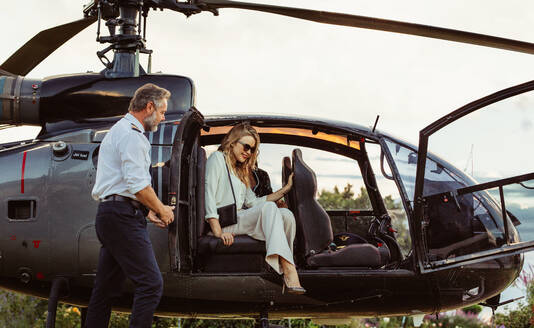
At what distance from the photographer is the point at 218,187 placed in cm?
459

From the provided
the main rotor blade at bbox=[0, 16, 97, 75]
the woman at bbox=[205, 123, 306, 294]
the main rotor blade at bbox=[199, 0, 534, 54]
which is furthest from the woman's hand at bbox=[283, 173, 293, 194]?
the main rotor blade at bbox=[0, 16, 97, 75]

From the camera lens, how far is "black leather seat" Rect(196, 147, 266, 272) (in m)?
4.47

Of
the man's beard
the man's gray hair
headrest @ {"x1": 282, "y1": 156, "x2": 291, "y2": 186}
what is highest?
the man's gray hair

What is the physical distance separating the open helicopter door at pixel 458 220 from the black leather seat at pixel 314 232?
1.49ft

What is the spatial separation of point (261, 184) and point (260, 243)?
928 millimetres

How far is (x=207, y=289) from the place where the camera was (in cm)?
450

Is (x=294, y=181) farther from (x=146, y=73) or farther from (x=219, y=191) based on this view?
(x=146, y=73)

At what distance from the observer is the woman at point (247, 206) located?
430cm

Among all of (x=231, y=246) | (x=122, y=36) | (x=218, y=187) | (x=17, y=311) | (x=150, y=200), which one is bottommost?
(x=17, y=311)

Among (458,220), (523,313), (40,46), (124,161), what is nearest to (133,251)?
(124,161)

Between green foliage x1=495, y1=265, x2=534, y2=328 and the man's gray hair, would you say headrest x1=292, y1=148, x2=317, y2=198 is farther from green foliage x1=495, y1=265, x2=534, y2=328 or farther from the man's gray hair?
green foliage x1=495, y1=265, x2=534, y2=328

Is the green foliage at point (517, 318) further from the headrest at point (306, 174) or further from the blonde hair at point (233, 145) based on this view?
the blonde hair at point (233, 145)

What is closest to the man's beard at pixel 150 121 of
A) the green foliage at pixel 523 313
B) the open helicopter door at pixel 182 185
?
the open helicopter door at pixel 182 185

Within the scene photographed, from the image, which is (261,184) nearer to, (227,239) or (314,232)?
(314,232)
